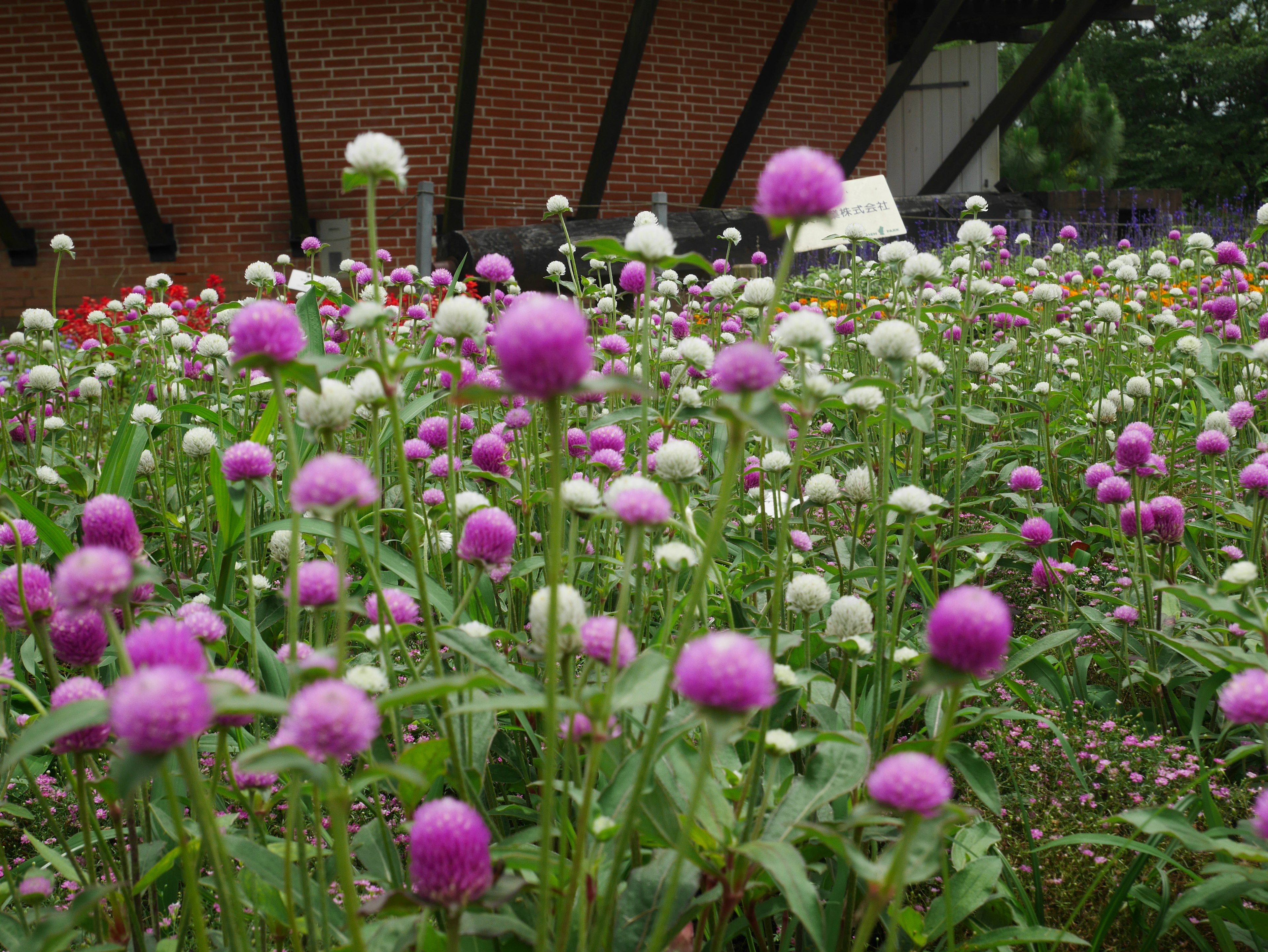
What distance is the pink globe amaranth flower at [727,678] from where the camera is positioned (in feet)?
2.41

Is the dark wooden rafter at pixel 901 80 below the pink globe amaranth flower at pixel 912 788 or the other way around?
the other way around

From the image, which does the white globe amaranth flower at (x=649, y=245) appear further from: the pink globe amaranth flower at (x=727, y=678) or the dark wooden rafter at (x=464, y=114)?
the dark wooden rafter at (x=464, y=114)

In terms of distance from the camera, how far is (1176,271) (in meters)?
5.12

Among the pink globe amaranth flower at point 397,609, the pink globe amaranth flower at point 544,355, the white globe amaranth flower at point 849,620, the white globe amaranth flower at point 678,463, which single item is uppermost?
the pink globe amaranth flower at point 544,355

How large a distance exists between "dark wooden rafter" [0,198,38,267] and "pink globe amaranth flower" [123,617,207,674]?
29.6ft

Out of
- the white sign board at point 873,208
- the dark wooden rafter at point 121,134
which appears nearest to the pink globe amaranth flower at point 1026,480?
the white sign board at point 873,208

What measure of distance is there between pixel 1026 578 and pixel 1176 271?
353cm

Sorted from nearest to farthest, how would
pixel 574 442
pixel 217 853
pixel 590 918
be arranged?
pixel 217 853 → pixel 590 918 → pixel 574 442

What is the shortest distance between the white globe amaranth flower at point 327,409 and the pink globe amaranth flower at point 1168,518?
5.19ft

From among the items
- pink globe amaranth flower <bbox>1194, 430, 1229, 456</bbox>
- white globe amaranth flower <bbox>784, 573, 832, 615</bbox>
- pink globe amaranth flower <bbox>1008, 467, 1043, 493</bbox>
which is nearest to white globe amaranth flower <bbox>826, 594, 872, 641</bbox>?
white globe amaranth flower <bbox>784, 573, 832, 615</bbox>

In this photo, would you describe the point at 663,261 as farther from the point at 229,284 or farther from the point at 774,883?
the point at 229,284

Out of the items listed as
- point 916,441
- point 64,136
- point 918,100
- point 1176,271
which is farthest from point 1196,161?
point 916,441

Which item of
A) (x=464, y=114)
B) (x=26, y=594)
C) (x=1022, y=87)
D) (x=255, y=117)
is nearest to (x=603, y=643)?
(x=26, y=594)

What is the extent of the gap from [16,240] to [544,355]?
9388 mm
